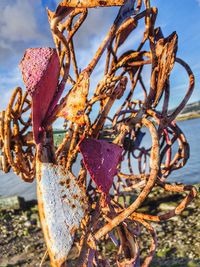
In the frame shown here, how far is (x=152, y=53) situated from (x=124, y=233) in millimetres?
767

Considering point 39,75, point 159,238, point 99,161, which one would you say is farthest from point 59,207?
point 159,238

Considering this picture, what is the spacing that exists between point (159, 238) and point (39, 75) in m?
3.82

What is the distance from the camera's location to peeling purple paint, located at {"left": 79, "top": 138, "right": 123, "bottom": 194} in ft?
2.80

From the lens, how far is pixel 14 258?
420cm

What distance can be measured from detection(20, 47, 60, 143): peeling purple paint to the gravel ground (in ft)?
10.3

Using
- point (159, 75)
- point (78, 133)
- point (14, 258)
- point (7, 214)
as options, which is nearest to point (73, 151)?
point (78, 133)

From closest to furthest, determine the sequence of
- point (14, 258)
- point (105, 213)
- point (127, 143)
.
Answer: point (105, 213)
point (127, 143)
point (14, 258)

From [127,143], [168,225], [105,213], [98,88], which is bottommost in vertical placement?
[168,225]

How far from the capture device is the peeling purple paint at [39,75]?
84 centimetres

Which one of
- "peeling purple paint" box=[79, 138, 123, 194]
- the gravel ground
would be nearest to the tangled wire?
"peeling purple paint" box=[79, 138, 123, 194]

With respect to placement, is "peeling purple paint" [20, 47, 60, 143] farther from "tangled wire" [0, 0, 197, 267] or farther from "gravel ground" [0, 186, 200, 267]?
"gravel ground" [0, 186, 200, 267]

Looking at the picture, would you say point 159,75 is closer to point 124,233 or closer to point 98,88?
point 98,88

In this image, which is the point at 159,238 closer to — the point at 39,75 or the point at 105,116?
the point at 105,116

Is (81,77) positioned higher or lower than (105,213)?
higher
